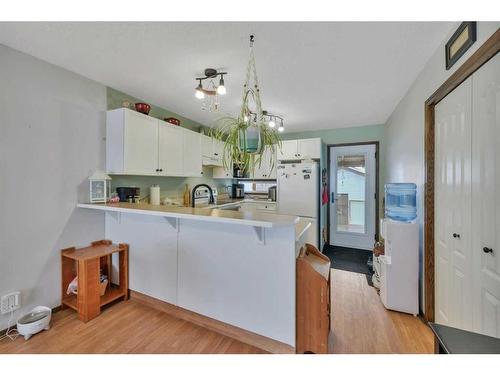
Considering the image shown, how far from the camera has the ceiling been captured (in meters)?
1.49

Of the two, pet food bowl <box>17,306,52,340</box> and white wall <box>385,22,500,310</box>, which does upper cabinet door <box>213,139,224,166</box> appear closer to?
white wall <box>385,22,500,310</box>

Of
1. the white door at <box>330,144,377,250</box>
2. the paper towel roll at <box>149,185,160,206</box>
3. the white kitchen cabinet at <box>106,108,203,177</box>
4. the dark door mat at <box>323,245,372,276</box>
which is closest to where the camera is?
the white kitchen cabinet at <box>106,108,203,177</box>

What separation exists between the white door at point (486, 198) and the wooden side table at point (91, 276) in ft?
9.60

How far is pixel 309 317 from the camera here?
1.52 metres

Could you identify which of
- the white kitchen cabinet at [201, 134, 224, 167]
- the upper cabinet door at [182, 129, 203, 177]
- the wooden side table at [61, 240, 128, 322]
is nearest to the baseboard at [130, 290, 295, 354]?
the wooden side table at [61, 240, 128, 322]

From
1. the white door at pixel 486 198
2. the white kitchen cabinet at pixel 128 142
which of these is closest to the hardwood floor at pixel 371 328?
the white door at pixel 486 198

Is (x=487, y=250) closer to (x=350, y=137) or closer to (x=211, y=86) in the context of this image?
(x=211, y=86)

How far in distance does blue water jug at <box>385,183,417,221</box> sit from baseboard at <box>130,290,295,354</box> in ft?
5.84

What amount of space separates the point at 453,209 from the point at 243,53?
203 centimetres

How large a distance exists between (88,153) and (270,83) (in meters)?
2.13

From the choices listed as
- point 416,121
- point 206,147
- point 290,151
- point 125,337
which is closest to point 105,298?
point 125,337
